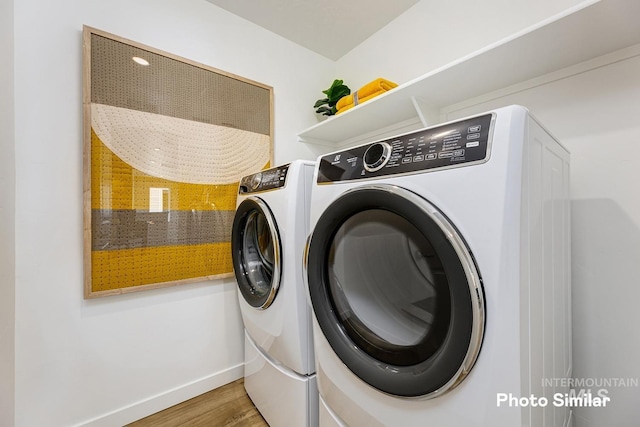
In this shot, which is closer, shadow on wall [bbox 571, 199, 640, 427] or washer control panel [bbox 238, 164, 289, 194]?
shadow on wall [bbox 571, 199, 640, 427]

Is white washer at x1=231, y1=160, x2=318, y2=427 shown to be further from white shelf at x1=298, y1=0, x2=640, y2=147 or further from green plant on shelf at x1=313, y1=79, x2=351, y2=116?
green plant on shelf at x1=313, y1=79, x2=351, y2=116

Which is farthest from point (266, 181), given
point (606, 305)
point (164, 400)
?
point (606, 305)

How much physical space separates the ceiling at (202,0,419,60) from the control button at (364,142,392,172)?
1379mm

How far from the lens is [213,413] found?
1388mm

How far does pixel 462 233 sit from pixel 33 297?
1.69 meters

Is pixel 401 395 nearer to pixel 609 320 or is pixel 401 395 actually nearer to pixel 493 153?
pixel 493 153

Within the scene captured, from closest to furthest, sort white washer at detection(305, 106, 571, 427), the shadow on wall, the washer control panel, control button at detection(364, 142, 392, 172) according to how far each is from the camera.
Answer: white washer at detection(305, 106, 571, 427), control button at detection(364, 142, 392, 172), the shadow on wall, the washer control panel

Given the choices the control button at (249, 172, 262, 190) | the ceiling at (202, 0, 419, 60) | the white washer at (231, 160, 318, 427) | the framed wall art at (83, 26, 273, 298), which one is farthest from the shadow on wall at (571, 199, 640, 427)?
the framed wall art at (83, 26, 273, 298)

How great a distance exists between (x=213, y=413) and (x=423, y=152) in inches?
64.5

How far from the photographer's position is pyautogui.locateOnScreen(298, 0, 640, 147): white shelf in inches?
32.4

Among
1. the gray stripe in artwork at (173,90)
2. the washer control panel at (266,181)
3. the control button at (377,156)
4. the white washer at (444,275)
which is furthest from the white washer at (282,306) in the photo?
the gray stripe in artwork at (173,90)

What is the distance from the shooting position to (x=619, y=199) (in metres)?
0.98

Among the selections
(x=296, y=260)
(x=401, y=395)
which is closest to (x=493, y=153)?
(x=401, y=395)

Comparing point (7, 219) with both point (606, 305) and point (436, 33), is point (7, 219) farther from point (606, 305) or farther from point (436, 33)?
point (606, 305)
